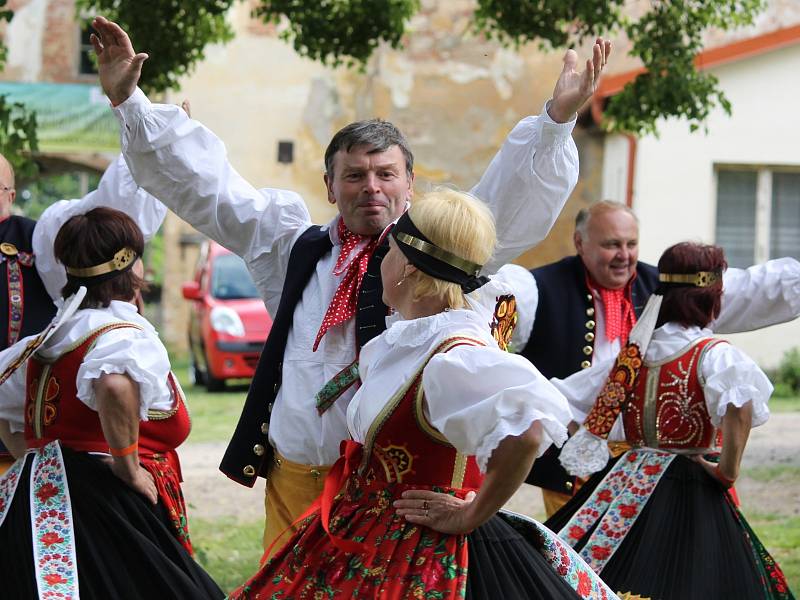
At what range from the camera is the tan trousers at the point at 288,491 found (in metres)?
3.49

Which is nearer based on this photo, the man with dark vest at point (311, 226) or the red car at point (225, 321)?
the man with dark vest at point (311, 226)

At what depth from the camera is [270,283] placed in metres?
3.86

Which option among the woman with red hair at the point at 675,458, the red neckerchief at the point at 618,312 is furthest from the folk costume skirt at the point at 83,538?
the red neckerchief at the point at 618,312

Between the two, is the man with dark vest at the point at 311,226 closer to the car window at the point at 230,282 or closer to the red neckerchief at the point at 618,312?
the red neckerchief at the point at 618,312

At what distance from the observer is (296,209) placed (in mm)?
3775

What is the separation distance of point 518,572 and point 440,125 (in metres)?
13.7

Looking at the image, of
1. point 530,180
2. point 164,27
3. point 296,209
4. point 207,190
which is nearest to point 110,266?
point 207,190

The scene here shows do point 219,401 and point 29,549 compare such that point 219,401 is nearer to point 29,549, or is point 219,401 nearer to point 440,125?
point 440,125

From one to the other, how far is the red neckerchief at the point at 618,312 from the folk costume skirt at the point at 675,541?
79cm

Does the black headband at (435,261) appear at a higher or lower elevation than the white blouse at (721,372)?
higher

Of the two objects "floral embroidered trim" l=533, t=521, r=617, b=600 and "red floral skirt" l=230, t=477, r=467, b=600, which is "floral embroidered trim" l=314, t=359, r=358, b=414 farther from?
"floral embroidered trim" l=533, t=521, r=617, b=600

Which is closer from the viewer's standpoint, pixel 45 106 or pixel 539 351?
pixel 539 351

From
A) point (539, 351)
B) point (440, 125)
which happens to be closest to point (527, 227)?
point (539, 351)

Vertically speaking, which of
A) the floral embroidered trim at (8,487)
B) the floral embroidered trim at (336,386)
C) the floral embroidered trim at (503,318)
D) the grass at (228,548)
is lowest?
the grass at (228,548)
